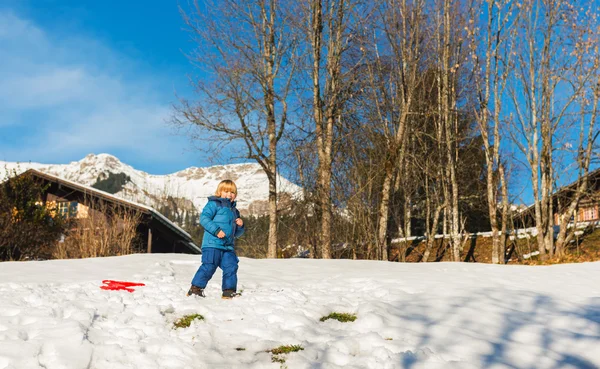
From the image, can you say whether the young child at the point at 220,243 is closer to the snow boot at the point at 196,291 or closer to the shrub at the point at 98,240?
the snow boot at the point at 196,291

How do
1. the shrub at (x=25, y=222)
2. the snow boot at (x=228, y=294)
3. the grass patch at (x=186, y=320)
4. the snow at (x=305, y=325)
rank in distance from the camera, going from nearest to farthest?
the snow at (x=305, y=325) < the grass patch at (x=186, y=320) < the snow boot at (x=228, y=294) < the shrub at (x=25, y=222)

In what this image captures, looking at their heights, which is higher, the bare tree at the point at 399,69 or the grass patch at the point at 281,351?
the bare tree at the point at 399,69

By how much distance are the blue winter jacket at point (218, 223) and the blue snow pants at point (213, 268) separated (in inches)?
3.6

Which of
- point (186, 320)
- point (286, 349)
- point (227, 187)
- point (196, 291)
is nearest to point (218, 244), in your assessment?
point (196, 291)

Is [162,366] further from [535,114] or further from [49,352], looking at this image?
[535,114]

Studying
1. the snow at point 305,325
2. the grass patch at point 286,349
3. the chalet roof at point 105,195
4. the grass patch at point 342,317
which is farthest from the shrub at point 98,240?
the grass patch at point 286,349

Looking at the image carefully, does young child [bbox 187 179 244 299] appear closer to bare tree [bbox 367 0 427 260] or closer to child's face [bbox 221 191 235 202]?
child's face [bbox 221 191 235 202]

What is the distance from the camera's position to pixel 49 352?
3.95 m

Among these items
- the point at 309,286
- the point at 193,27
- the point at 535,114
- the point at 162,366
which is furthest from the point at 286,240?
the point at 162,366

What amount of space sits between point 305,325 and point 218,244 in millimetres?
2047

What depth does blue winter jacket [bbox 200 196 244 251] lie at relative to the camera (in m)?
6.73

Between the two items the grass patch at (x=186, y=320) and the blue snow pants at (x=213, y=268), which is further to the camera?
the blue snow pants at (x=213, y=268)

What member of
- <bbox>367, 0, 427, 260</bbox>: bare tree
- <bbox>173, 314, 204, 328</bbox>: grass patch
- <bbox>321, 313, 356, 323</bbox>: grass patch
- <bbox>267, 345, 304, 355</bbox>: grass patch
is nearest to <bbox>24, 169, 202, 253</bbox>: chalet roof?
<bbox>367, 0, 427, 260</bbox>: bare tree

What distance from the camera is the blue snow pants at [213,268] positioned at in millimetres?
6691
